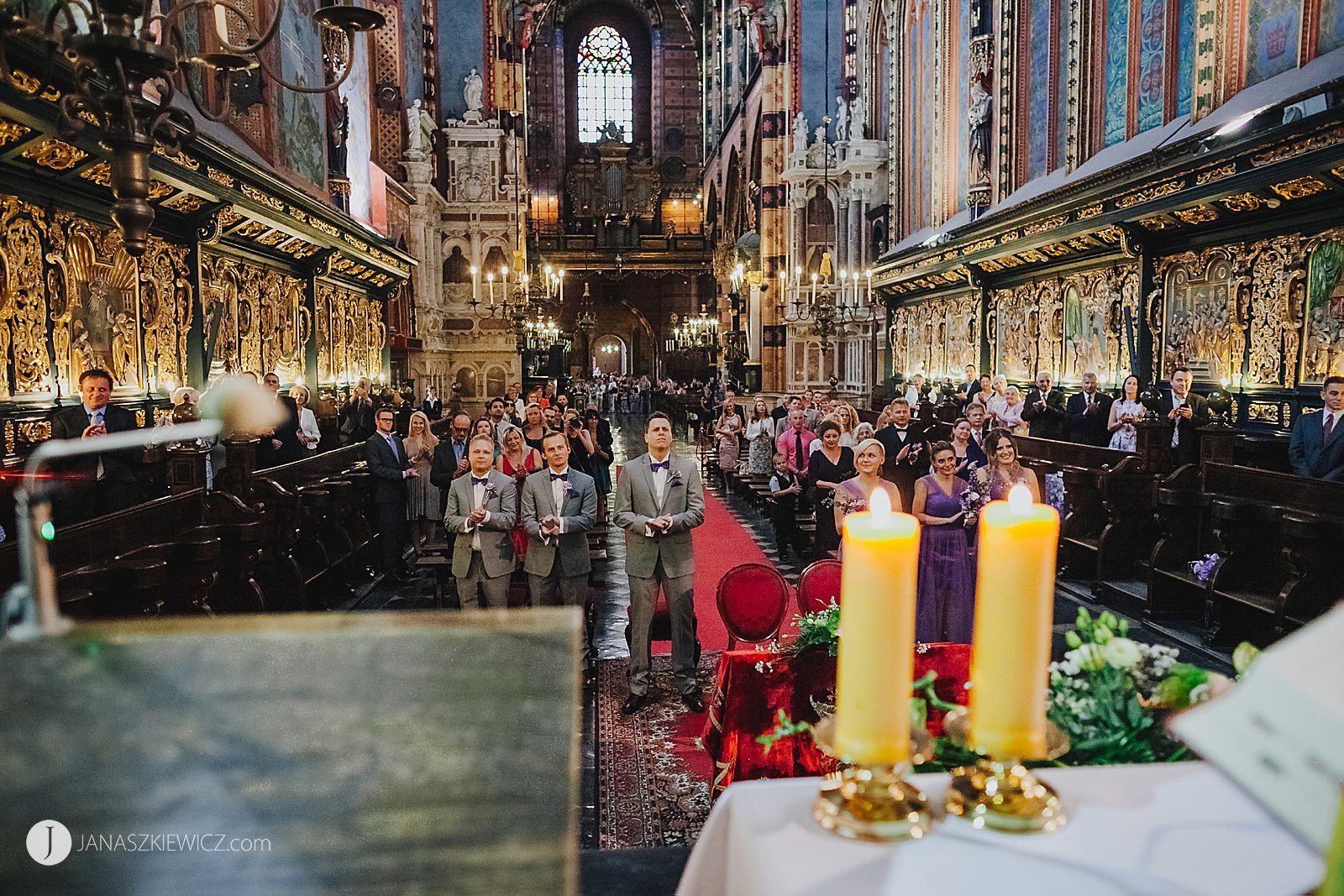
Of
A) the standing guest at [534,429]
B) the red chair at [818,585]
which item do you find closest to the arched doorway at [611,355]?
the standing guest at [534,429]

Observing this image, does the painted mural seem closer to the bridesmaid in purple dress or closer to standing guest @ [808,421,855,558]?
standing guest @ [808,421,855,558]

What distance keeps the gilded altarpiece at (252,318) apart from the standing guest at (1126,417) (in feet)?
34.9

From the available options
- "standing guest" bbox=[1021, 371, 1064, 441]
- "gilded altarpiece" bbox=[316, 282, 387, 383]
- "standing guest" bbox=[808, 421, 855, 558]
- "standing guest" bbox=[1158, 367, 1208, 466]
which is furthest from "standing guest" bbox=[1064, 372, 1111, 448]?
"gilded altarpiece" bbox=[316, 282, 387, 383]

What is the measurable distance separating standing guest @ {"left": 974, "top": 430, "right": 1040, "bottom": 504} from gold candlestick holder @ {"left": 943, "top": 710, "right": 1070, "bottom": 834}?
17.5ft

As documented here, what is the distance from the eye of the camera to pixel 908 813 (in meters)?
1.09

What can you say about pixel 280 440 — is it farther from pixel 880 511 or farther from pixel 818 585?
pixel 880 511

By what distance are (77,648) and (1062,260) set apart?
1397cm

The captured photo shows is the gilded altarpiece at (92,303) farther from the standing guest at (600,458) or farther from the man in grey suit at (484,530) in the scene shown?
the standing guest at (600,458)

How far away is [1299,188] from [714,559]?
273 inches

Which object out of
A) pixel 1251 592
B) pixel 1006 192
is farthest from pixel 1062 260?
pixel 1251 592

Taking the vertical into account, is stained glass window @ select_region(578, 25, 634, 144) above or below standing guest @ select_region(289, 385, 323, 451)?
above

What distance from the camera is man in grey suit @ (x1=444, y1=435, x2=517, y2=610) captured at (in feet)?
19.2

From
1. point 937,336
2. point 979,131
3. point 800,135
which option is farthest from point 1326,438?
point 800,135

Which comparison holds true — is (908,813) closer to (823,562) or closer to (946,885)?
(946,885)
